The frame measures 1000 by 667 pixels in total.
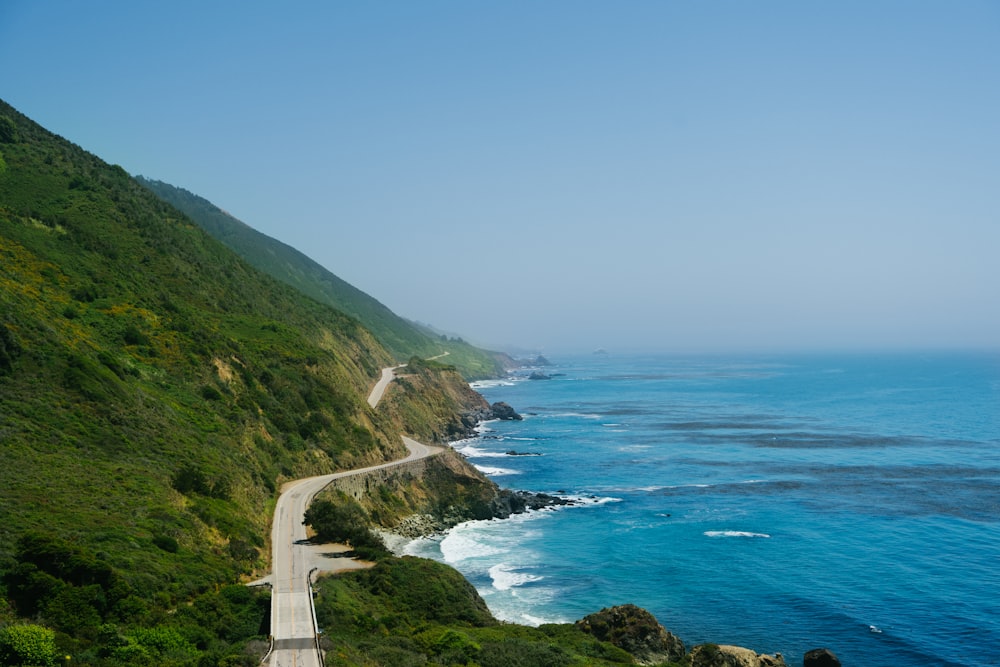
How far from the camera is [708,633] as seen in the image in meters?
42.0

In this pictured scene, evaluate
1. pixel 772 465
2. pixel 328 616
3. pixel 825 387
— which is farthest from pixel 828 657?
pixel 825 387

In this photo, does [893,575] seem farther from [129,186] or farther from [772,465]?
[129,186]

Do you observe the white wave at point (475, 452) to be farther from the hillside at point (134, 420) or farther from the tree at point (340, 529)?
the tree at point (340, 529)

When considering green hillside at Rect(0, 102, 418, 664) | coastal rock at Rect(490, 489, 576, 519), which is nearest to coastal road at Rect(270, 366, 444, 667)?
green hillside at Rect(0, 102, 418, 664)

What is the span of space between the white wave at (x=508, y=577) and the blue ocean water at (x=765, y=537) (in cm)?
14

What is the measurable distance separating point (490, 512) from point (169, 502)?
35.7 m

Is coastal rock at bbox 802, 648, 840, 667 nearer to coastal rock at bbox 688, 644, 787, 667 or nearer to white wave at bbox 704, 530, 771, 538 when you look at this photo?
coastal rock at bbox 688, 644, 787, 667

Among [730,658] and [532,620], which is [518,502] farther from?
[730,658]

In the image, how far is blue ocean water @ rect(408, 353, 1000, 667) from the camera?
43.1m

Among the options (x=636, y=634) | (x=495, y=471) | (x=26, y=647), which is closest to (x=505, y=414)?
(x=495, y=471)

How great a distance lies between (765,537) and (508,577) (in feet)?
75.8

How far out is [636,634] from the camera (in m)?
38.7

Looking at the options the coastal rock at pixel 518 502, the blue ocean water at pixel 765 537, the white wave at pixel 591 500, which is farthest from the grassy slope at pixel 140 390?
the white wave at pixel 591 500

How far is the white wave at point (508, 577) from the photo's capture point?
4991 cm
